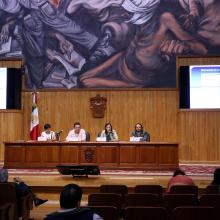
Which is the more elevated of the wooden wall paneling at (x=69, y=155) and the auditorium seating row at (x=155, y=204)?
the wooden wall paneling at (x=69, y=155)

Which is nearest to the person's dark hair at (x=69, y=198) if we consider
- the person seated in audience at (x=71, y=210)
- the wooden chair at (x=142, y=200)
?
the person seated in audience at (x=71, y=210)

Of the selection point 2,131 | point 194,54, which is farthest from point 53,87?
point 194,54

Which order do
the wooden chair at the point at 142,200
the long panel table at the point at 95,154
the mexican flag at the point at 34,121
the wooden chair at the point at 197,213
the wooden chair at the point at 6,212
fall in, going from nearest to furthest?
1. the wooden chair at the point at 197,213
2. the wooden chair at the point at 6,212
3. the wooden chair at the point at 142,200
4. the long panel table at the point at 95,154
5. the mexican flag at the point at 34,121

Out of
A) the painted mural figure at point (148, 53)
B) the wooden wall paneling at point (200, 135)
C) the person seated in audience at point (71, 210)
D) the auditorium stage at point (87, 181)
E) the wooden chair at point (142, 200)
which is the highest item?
the painted mural figure at point (148, 53)

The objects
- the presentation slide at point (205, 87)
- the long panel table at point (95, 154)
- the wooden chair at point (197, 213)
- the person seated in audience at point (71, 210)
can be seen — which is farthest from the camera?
the presentation slide at point (205, 87)

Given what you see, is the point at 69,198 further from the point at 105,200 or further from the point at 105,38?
the point at 105,38

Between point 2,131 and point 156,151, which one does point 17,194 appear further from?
point 2,131

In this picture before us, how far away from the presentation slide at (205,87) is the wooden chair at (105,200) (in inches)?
354

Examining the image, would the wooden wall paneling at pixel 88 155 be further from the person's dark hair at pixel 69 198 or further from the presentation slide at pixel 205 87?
the person's dark hair at pixel 69 198

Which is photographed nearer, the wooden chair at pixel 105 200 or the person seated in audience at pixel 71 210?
the person seated in audience at pixel 71 210

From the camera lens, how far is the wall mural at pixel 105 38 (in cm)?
1405

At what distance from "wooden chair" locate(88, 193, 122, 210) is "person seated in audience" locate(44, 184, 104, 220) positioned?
1406 mm

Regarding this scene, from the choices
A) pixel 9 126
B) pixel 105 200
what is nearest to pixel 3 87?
pixel 9 126

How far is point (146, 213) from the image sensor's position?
392cm
